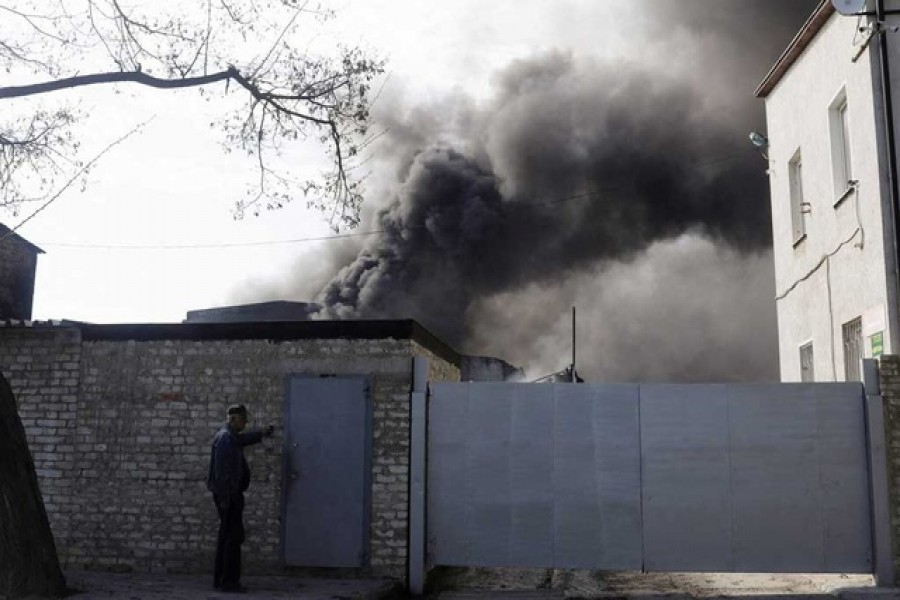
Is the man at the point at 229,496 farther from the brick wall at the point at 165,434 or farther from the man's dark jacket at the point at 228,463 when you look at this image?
the brick wall at the point at 165,434

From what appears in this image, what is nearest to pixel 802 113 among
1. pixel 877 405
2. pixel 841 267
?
pixel 841 267

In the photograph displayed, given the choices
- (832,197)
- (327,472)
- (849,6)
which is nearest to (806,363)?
(832,197)

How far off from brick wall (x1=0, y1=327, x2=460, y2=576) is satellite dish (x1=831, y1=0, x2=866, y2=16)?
5373 mm

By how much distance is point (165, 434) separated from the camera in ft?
30.0

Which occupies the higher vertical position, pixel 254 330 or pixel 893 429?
pixel 254 330

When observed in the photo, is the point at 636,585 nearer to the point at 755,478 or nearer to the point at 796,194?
the point at 755,478

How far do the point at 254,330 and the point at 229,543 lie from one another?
219cm

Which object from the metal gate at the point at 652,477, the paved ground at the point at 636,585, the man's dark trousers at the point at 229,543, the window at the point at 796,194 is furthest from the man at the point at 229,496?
the window at the point at 796,194

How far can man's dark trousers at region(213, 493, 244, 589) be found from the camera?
25.3 ft

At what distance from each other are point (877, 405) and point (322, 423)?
5.02 m

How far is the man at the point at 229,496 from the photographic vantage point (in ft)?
25.4

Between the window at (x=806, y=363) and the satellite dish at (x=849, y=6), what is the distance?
508cm

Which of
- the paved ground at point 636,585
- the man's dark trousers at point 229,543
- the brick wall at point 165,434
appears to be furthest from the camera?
the brick wall at point 165,434

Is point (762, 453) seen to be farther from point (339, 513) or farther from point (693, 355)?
point (693, 355)
